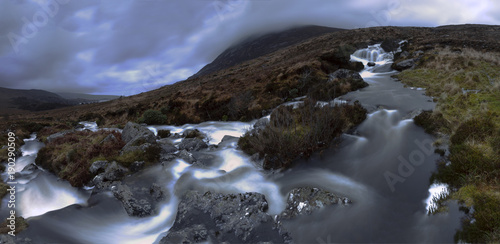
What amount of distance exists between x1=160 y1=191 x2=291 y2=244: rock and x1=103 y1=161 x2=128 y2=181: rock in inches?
136

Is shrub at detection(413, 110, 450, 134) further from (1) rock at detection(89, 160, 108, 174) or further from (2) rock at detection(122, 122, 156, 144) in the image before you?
(1) rock at detection(89, 160, 108, 174)

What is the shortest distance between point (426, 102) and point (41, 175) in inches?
806

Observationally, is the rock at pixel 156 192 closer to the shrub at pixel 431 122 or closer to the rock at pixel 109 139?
the rock at pixel 109 139

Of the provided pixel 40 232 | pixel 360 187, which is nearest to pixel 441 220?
pixel 360 187

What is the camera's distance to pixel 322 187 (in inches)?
274

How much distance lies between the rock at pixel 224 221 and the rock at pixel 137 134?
18.8 ft

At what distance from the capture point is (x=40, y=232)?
227 inches

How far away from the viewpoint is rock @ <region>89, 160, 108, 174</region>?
9133 mm

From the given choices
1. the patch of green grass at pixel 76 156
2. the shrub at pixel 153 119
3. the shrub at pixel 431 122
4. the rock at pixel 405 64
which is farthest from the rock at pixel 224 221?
the rock at pixel 405 64

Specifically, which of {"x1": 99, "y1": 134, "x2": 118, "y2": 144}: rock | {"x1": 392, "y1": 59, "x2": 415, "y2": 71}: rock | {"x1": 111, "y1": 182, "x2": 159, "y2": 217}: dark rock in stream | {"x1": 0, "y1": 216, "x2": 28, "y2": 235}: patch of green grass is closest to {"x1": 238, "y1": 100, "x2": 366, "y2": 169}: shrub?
{"x1": 111, "y1": 182, "x2": 159, "y2": 217}: dark rock in stream

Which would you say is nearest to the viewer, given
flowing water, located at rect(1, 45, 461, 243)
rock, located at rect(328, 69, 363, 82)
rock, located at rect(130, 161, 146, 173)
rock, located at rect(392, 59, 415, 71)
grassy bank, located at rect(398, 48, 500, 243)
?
grassy bank, located at rect(398, 48, 500, 243)

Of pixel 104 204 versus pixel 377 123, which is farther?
pixel 377 123

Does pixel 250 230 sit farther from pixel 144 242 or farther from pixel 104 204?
pixel 104 204

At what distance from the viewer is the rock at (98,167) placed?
913cm
